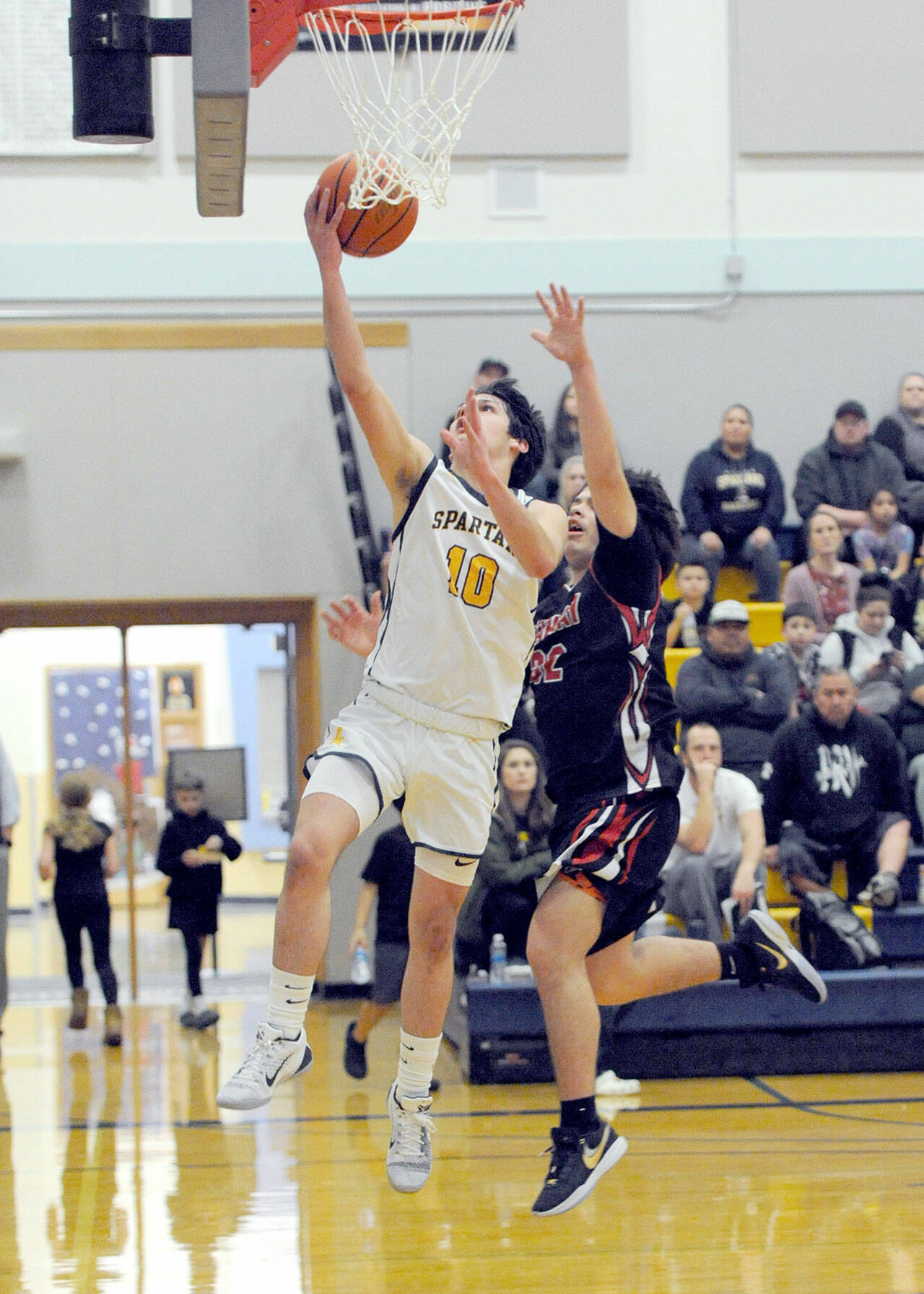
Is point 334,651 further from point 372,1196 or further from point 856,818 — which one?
point 372,1196

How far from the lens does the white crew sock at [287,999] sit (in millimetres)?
3611

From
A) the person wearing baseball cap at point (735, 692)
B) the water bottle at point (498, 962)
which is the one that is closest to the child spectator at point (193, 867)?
the water bottle at point (498, 962)

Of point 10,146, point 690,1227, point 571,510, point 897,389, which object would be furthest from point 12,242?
point 690,1227

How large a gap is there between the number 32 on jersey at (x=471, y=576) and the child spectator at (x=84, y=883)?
216 inches

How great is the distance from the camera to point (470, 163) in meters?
10.7

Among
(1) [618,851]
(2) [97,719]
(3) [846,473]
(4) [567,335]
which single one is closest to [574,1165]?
(1) [618,851]

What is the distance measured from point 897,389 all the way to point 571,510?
7460mm

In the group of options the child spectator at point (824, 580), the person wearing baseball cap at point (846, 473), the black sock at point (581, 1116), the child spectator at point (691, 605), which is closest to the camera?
the black sock at point (581, 1116)

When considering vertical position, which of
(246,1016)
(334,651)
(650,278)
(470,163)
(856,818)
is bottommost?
(246,1016)

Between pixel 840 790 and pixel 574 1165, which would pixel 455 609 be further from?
pixel 840 790

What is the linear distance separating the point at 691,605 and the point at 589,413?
584 centimetres

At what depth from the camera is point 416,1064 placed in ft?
13.0

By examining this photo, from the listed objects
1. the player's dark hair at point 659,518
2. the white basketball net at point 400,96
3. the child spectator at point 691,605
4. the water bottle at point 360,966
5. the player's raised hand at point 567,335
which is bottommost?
the water bottle at point 360,966

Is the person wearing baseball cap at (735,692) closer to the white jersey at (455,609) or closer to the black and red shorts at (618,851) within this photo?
the black and red shorts at (618,851)
